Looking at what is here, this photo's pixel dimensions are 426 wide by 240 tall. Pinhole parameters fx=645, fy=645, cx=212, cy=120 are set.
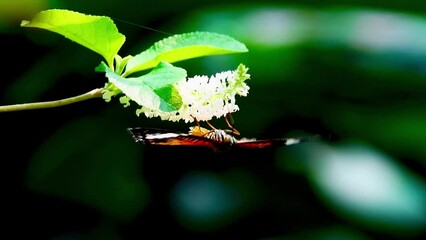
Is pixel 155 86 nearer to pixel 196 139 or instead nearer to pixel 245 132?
pixel 196 139

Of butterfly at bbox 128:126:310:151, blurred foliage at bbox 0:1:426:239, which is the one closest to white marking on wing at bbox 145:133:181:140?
butterfly at bbox 128:126:310:151

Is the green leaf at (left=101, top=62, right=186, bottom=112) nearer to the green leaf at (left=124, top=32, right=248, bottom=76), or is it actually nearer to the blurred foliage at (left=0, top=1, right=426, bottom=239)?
the green leaf at (left=124, top=32, right=248, bottom=76)

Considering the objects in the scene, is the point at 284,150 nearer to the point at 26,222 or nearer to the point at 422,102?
the point at 422,102

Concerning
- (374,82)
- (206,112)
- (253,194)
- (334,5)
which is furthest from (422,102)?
(206,112)

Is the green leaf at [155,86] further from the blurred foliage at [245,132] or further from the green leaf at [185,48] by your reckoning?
the blurred foliage at [245,132]

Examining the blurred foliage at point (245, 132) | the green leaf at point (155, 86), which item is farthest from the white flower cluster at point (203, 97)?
the blurred foliage at point (245, 132)

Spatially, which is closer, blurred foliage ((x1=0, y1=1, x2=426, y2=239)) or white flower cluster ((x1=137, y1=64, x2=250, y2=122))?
white flower cluster ((x1=137, y1=64, x2=250, y2=122))
